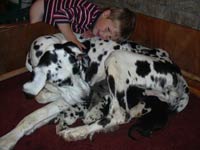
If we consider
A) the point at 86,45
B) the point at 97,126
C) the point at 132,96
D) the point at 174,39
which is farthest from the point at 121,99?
the point at 174,39

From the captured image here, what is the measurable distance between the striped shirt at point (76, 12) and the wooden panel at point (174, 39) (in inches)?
17.7

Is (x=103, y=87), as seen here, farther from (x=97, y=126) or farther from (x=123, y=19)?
(x=123, y=19)

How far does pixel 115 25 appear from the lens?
7.19ft

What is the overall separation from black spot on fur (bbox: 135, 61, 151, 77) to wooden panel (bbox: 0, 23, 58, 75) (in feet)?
3.16

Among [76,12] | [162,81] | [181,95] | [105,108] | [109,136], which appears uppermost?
[76,12]

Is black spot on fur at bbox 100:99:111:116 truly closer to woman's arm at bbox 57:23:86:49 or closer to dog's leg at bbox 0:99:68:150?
dog's leg at bbox 0:99:68:150

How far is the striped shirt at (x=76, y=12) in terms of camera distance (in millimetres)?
2303

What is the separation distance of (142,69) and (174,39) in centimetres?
64

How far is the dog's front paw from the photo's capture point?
1.83 m

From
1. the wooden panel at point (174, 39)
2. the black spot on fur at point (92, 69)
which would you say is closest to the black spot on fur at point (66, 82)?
the black spot on fur at point (92, 69)

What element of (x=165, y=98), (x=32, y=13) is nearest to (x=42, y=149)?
(x=165, y=98)

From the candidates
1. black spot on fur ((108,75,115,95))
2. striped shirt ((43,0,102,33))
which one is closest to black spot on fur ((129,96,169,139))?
black spot on fur ((108,75,115,95))

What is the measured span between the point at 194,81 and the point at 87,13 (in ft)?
3.29

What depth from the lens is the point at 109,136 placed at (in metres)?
1.89
